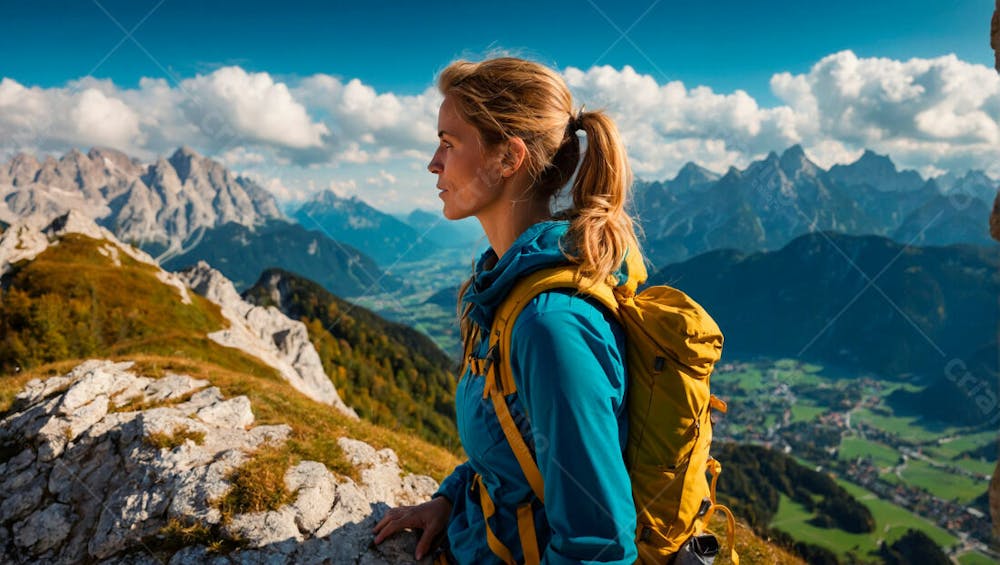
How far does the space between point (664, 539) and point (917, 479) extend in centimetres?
22818

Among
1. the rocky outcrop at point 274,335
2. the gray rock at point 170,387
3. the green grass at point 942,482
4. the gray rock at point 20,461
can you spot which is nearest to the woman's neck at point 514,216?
the gray rock at point 20,461

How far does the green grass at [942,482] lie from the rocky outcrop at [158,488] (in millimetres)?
212081

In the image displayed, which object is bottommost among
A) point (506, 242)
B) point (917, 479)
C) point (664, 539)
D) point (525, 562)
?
point (917, 479)

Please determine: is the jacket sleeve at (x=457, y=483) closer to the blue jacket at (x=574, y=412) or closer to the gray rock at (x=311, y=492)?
the blue jacket at (x=574, y=412)

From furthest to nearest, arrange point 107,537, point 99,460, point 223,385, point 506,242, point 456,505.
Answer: point 223,385 → point 99,460 → point 107,537 → point 456,505 → point 506,242

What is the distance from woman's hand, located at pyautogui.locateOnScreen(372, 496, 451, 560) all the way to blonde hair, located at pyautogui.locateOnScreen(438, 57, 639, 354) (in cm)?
336

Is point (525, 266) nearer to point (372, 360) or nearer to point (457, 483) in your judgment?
point (457, 483)

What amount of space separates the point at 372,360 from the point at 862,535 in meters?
130

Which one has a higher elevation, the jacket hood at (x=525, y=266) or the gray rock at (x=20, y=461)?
the jacket hood at (x=525, y=266)

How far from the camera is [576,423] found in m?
2.52

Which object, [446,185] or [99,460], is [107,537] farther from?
[446,185]

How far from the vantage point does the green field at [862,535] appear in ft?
395

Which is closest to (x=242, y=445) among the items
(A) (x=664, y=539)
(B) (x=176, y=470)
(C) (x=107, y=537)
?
(B) (x=176, y=470)

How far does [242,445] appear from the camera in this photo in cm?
876
